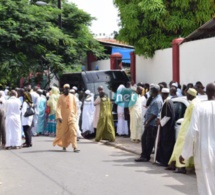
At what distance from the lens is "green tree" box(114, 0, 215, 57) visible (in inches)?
824

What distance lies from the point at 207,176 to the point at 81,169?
4.78 m

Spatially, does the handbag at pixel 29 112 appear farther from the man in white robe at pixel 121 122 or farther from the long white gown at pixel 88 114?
the man in white robe at pixel 121 122

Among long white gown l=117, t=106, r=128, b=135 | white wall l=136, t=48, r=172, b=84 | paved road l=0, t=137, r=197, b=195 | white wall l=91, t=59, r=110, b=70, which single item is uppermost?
white wall l=91, t=59, r=110, b=70

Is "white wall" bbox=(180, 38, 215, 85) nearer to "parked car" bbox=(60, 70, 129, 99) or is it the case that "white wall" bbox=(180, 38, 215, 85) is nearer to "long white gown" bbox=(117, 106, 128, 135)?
"parked car" bbox=(60, 70, 129, 99)

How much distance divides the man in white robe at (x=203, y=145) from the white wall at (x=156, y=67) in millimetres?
13771

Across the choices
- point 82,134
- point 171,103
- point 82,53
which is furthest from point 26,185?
point 82,53

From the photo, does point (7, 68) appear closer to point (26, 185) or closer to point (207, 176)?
point (26, 185)

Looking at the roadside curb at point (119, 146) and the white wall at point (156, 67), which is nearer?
the roadside curb at point (119, 146)

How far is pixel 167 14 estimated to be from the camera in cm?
2122

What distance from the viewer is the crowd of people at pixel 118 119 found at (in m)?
10.2

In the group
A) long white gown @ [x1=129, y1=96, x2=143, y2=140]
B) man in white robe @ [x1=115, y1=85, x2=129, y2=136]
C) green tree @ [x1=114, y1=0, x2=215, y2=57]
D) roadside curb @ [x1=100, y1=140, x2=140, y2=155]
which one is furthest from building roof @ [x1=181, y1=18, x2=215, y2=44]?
roadside curb @ [x1=100, y1=140, x2=140, y2=155]

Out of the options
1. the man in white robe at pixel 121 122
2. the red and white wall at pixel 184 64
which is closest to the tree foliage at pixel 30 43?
Answer: the red and white wall at pixel 184 64

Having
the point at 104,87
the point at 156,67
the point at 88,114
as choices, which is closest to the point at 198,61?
the point at 104,87

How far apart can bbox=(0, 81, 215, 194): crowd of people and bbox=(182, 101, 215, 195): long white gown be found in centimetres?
1
